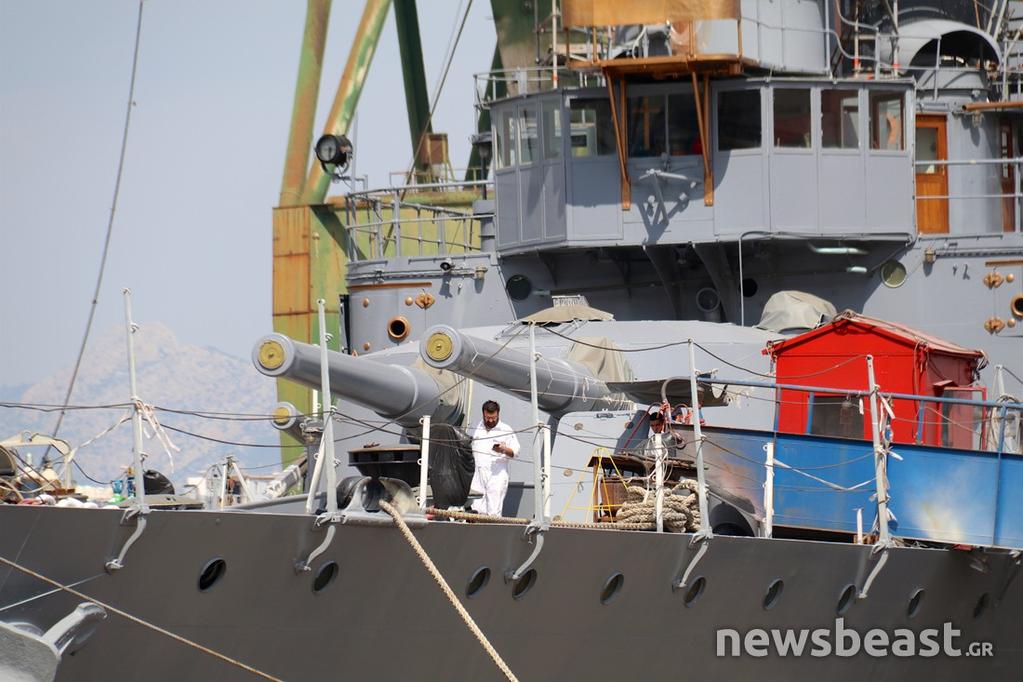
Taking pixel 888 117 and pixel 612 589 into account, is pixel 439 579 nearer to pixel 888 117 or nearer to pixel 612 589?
pixel 612 589

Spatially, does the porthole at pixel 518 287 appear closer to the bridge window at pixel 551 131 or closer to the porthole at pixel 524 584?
the bridge window at pixel 551 131

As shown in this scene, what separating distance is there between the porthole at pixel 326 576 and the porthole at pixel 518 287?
8.36 meters

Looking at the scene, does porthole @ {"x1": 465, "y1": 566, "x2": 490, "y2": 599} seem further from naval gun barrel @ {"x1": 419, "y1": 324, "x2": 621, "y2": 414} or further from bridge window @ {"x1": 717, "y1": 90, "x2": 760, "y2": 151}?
bridge window @ {"x1": 717, "y1": 90, "x2": 760, "y2": 151}

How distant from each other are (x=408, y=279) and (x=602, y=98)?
2929mm

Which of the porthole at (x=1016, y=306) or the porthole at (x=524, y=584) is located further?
the porthole at (x=1016, y=306)

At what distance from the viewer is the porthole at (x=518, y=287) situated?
59.3 feet

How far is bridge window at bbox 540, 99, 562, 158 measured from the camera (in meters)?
17.4

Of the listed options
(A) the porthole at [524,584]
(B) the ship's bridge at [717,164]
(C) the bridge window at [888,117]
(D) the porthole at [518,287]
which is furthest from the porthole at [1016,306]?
(A) the porthole at [524,584]

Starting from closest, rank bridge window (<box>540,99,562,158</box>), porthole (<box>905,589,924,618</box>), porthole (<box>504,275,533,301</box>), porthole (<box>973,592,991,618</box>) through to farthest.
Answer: porthole (<box>905,589,924,618</box>) < porthole (<box>973,592,991,618</box>) < bridge window (<box>540,99,562,158</box>) < porthole (<box>504,275,533,301</box>)

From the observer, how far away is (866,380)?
1323 centimetres

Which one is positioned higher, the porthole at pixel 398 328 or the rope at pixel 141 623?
the porthole at pixel 398 328

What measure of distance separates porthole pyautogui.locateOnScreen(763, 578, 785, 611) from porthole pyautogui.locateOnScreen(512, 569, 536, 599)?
2.09 m

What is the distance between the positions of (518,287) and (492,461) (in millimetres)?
6135

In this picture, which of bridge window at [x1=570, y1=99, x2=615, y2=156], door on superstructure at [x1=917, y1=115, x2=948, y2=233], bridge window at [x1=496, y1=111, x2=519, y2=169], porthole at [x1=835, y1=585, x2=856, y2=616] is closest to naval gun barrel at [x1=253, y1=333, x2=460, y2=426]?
porthole at [x1=835, y1=585, x2=856, y2=616]
